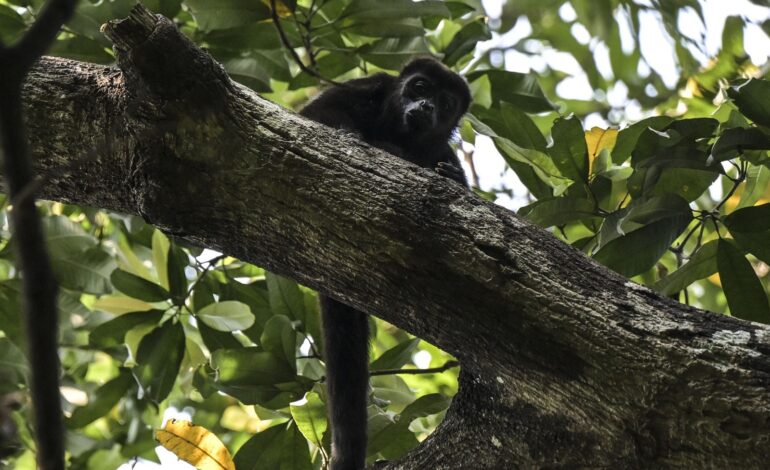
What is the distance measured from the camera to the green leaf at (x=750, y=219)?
2741 mm

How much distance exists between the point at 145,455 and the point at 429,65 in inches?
95.2

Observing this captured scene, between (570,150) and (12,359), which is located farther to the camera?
(12,359)

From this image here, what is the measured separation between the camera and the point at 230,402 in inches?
209

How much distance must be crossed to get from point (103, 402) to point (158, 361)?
0.54m

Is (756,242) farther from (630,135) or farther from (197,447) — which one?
(197,447)

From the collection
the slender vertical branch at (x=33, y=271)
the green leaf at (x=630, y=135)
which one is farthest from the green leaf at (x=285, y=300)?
the slender vertical branch at (x=33, y=271)

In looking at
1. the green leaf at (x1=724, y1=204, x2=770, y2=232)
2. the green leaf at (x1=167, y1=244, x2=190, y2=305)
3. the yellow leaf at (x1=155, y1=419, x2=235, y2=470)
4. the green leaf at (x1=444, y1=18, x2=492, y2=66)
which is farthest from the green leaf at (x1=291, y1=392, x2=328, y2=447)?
the green leaf at (x1=444, y1=18, x2=492, y2=66)

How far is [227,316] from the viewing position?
11.5 ft

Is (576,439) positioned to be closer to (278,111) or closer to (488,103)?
(278,111)

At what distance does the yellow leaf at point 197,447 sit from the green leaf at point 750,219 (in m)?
1.73

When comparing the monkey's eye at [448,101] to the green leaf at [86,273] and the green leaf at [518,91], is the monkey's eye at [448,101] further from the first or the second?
the green leaf at [86,273]

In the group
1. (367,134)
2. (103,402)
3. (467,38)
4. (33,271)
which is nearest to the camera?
(33,271)

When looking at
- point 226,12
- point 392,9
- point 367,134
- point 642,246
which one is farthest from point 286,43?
point 642,246

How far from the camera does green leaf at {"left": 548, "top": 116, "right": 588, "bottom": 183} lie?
9.89ft
